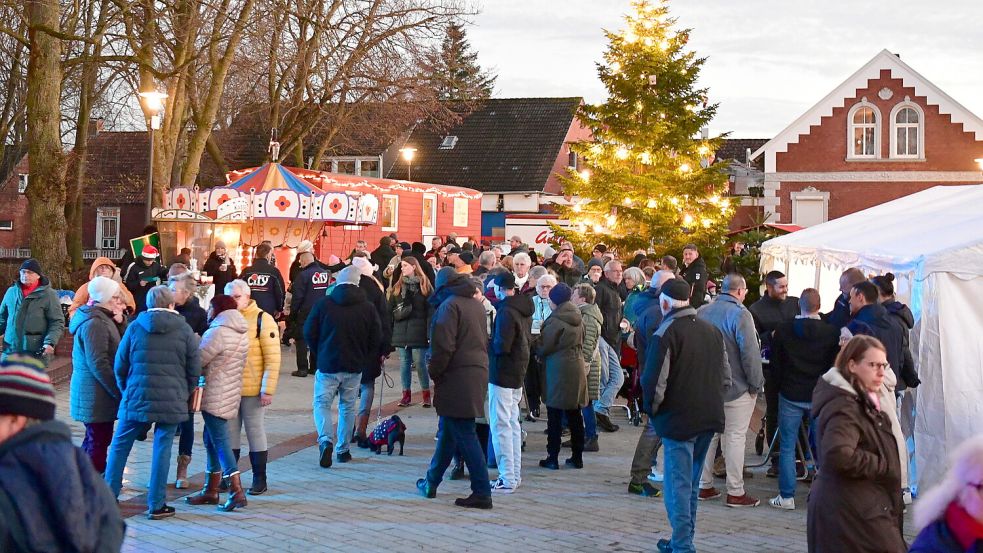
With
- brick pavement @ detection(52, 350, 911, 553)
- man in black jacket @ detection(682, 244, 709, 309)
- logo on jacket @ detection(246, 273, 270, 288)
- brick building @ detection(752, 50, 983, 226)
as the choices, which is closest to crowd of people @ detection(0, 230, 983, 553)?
brick pavement @ detection(52, 350, 911, 553)

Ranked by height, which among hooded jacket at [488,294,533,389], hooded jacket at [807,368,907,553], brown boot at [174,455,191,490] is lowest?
brown boot at [174,455,191,490]

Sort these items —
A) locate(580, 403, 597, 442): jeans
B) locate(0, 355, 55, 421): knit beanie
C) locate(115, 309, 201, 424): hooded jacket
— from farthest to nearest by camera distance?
locate(580, 403, 597, 442): jeans, locate(115, 309, 201, 424): hooded jacket, locate(0, 355, 55, 421): knit beanie

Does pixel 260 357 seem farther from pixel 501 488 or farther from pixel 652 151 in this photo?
pixel 652 151

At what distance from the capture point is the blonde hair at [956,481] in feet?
12.4

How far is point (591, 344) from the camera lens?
11.0 metres

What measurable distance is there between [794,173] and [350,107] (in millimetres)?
15996

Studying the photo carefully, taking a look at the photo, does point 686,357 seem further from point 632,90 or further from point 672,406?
point 632,90

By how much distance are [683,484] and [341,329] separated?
390 centimetres

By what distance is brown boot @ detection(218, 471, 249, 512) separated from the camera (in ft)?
27.8

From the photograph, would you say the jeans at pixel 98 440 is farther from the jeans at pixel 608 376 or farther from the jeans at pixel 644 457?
the jeans at pixel 608 376

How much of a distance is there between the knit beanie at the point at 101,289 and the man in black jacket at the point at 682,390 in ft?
13.0

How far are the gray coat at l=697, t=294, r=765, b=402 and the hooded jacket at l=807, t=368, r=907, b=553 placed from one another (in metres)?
3.50

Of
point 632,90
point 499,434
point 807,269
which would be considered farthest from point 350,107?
point 499,434

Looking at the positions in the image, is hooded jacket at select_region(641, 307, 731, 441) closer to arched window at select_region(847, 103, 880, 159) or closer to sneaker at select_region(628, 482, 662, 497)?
sneaker at select_region(628, 482, 662, 497)
